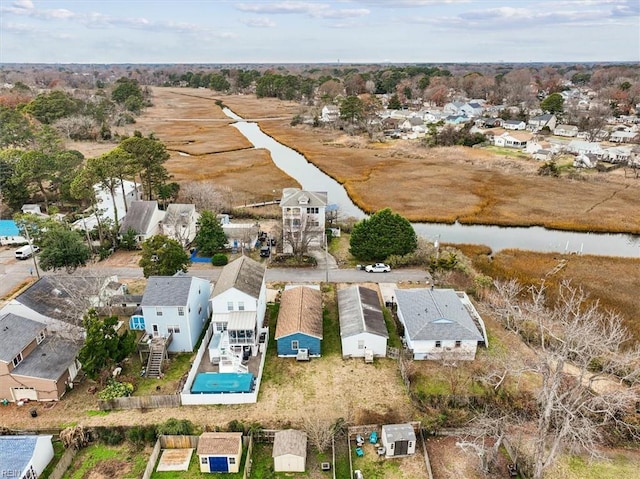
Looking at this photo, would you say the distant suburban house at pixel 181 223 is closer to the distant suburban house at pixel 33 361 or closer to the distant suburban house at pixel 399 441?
the distant suburban house at pixel 33 361

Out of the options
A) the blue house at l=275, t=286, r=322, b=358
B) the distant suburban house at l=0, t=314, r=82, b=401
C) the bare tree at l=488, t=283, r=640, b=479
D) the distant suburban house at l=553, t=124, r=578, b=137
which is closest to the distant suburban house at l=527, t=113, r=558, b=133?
the distant suburban house at l=553, t=124, r=578, b=137

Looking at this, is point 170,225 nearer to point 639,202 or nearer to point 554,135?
point 639,202

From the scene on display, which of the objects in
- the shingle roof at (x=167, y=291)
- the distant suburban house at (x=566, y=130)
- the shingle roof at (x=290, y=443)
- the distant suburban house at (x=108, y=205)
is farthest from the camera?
the distant suburban house at (x=566, y=130)

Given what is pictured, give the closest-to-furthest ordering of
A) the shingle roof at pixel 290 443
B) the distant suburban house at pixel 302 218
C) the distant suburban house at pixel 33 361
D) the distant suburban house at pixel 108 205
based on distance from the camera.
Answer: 1. the shingle roof at pixel 290 443
2. the distant suburban house at pixel 33 361
3. the distant suburban house at pixel 302 218
4. the distant suburban house at pixel 108 205

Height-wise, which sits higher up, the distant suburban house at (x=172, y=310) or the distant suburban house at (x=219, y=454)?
the distant suburban house at (x=172, y=310)

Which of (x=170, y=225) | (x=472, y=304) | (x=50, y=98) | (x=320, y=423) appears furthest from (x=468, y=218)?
(x=50, y=98)

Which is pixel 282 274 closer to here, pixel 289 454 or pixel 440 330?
pixel 440 330

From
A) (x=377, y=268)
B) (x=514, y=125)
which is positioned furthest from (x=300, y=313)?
(x=514, y=125)

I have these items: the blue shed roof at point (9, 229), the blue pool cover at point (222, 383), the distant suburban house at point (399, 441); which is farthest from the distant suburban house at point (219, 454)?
the blue shed roof at point (9, 229)
